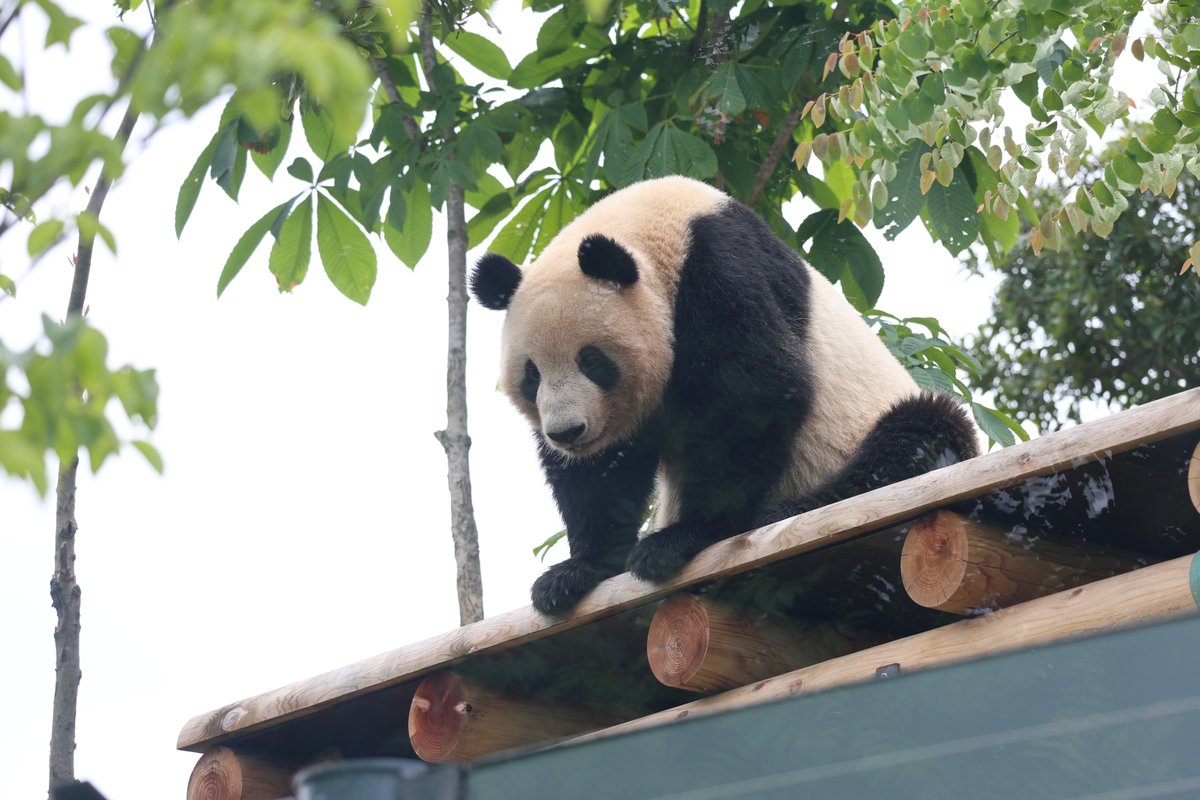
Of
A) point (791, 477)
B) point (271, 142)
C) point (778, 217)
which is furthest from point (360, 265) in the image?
point (791, 477)

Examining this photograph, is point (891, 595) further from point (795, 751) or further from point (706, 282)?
point (795, 751)

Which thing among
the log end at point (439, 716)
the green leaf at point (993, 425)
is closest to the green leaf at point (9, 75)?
the log end at point (439, 716)

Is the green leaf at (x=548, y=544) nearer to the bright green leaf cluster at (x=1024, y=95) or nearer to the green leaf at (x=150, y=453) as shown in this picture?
the bright green leaf cluster at (x=1024, y=95)

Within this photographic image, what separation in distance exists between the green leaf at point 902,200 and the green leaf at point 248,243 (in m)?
2.56

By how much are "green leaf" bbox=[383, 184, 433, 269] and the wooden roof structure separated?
8.09 ft

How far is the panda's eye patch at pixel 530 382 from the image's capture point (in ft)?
14.6

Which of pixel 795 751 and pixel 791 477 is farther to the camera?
pixel 791 477

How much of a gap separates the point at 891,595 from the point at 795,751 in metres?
1.48

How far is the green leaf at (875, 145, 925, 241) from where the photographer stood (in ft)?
15.9

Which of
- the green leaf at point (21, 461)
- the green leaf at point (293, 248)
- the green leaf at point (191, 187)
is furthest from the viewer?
the green leaf at point (293, 248)

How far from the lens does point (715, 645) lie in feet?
10.7

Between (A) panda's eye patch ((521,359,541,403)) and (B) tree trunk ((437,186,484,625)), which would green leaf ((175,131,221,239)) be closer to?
(B) tree trunk ((437,186,484,625))

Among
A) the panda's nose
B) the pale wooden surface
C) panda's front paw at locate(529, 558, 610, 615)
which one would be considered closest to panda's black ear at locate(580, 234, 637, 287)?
the panda's nose

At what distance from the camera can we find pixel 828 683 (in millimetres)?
3113
